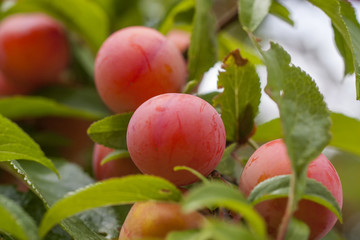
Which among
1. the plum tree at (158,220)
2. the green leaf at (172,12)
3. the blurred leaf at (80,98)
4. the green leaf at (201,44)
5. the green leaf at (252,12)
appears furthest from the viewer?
the blurred leaf at (80,98)

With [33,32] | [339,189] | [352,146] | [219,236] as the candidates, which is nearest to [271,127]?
[352,146]

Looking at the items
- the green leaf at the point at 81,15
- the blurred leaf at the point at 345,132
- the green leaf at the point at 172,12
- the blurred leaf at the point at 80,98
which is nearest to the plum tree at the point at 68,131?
the blurred leaf at the point at 80,98

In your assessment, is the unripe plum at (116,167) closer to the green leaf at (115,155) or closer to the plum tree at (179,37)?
the green leaf at (115,155)

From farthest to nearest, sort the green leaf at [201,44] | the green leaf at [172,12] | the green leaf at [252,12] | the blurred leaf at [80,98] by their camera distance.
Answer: the blurred leaf at [80,98] → the green leaf at [172,12] → the green leaf at [201,44] → the green leaf at [252,12]

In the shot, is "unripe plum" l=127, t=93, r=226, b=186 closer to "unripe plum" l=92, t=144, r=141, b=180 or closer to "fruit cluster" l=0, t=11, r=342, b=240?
"fruit cluster" l=0, t=11, r=342, b=240

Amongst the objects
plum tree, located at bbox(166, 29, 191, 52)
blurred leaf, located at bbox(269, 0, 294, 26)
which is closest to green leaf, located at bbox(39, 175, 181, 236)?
blurred leaf, located at bbox(269, 0, 294, 26)

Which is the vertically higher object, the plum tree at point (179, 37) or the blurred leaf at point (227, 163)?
the plum tree at point (179, 37)
